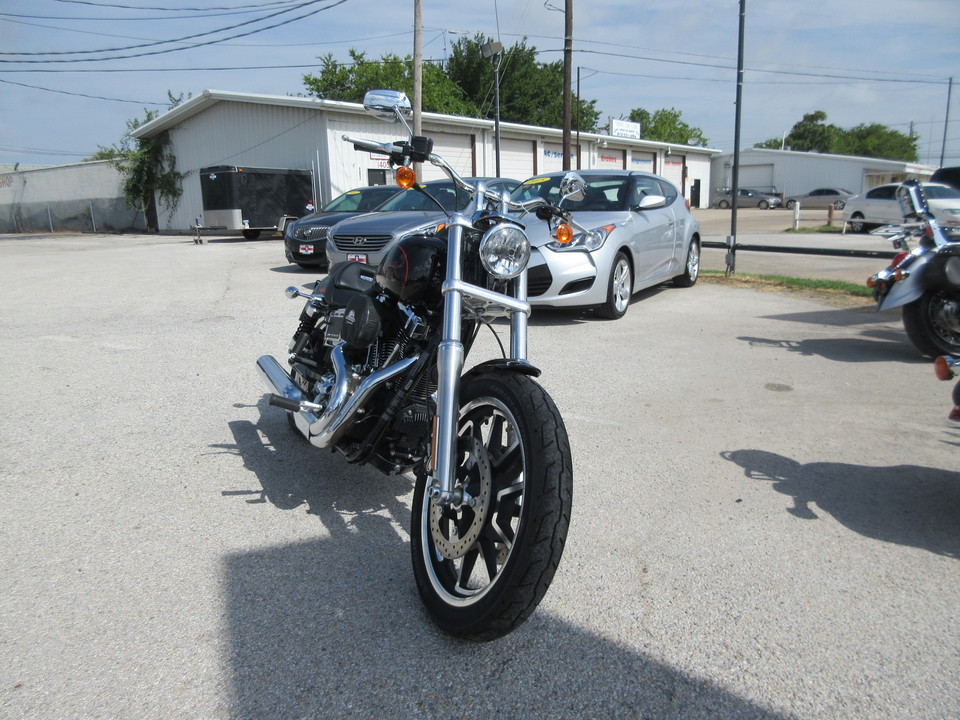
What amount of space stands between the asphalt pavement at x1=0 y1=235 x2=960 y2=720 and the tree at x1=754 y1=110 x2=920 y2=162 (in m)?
104

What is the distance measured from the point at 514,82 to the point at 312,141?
116ft

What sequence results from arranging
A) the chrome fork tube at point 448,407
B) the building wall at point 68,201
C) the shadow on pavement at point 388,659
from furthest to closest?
the building wall at point 68,201, the chrome fork tube at point 448,407, the shadow on pavement at point 388,659

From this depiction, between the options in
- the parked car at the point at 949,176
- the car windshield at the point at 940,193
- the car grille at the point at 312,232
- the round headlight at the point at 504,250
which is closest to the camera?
the round headlight at the point at 504,250

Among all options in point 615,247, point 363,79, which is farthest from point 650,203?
point 363,79

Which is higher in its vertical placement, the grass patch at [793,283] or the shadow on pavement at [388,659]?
the grass patch at [793,283]

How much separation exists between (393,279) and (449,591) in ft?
4.17

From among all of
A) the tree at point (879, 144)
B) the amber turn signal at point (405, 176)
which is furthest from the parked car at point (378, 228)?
the tree at point (879, 144)

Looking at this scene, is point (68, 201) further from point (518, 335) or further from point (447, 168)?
point (518, 335)

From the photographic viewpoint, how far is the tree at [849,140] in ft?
317

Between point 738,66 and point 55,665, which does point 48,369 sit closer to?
point 55,665

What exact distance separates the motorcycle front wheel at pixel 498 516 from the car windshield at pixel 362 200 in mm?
11191

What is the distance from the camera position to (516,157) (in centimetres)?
3531

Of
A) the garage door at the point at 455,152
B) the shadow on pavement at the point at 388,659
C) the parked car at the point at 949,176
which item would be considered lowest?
the shadow on pavement at the point at 388,659

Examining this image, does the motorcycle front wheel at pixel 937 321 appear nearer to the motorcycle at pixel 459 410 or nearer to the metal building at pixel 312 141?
the motorcycle at pixel 459 410
